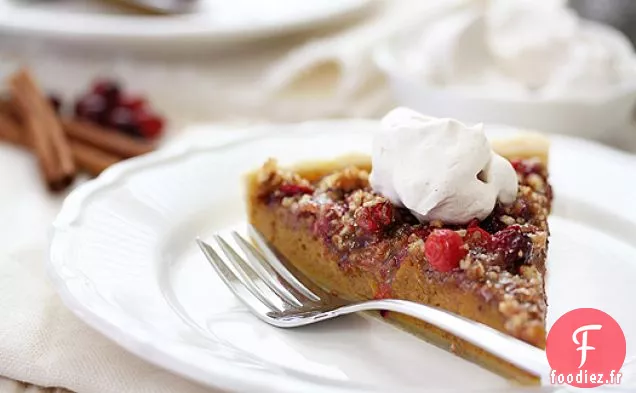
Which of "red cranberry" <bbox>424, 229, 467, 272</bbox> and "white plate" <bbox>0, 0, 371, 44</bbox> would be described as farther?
"white plate" <bbox>0, 0, 371, 44</bbox>

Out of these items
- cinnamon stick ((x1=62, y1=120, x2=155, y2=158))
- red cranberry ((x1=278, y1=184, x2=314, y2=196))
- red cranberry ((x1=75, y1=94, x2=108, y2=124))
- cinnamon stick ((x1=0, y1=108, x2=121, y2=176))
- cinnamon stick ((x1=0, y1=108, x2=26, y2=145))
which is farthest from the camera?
red cranberry ((x1=75, y1=94, x2=108, y2=124))

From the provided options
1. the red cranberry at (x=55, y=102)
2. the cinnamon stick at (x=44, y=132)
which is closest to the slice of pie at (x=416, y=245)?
the cinnamon stick at (x=44, y=132)

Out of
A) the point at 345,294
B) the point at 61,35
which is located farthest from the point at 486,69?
the point at 61,35

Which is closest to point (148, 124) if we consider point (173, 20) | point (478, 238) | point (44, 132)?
point (44, 132)

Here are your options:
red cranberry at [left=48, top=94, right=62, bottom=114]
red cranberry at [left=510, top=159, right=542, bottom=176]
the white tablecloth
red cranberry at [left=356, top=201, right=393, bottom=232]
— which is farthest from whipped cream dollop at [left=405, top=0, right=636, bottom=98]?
red cranberry at [left=48, top=94, right=62, bottom=114]

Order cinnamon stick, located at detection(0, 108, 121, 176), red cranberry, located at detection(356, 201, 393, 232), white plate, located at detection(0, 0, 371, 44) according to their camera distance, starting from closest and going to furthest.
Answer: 1. red cranberry, located at detection(356, 201, 393, 232)
2. cinnamon stick, located at detection(0, 108, 121, 176)
3. white plate, located at detection(0, 0, 371, 44)

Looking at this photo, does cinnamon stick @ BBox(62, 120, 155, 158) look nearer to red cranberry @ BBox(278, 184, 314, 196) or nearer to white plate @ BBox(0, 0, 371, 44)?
white plate @ BBox(0, 0, 371, 44)

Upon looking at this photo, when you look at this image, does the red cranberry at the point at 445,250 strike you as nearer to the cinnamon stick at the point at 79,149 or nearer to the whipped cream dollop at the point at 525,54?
the whipped cream dollop at the point at 525,54
